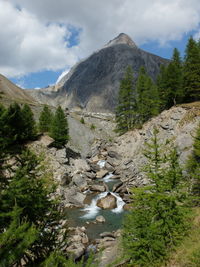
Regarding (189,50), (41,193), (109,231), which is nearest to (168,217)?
(41,193)

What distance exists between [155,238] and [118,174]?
2981 centimetres

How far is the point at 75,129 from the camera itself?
195 feet

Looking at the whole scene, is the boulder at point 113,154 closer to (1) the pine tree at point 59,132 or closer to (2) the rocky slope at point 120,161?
(2) the rocky slope at point 120,161

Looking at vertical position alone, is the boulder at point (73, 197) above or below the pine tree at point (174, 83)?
below

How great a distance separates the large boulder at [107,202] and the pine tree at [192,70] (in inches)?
985

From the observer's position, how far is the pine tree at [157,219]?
8289 millimetres

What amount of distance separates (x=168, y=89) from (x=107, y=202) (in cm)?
2789

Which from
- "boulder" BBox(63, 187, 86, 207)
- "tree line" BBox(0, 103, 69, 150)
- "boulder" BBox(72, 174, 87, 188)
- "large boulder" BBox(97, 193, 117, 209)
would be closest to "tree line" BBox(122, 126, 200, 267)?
"large boulder" BBox(97, 193, 117, 209)

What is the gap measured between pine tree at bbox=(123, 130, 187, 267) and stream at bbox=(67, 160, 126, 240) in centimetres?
1187

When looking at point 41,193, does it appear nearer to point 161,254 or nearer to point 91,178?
point 161,254

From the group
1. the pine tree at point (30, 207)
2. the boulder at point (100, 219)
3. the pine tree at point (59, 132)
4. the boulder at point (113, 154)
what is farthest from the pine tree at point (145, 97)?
the pine tree at point (30, 207)

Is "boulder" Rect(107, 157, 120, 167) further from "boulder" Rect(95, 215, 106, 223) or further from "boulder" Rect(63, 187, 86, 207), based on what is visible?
"boulder" Rect(95, 215, 106, 223)

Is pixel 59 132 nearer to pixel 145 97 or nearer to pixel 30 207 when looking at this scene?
pixel 145 97

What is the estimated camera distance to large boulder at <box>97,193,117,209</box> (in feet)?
84.3
